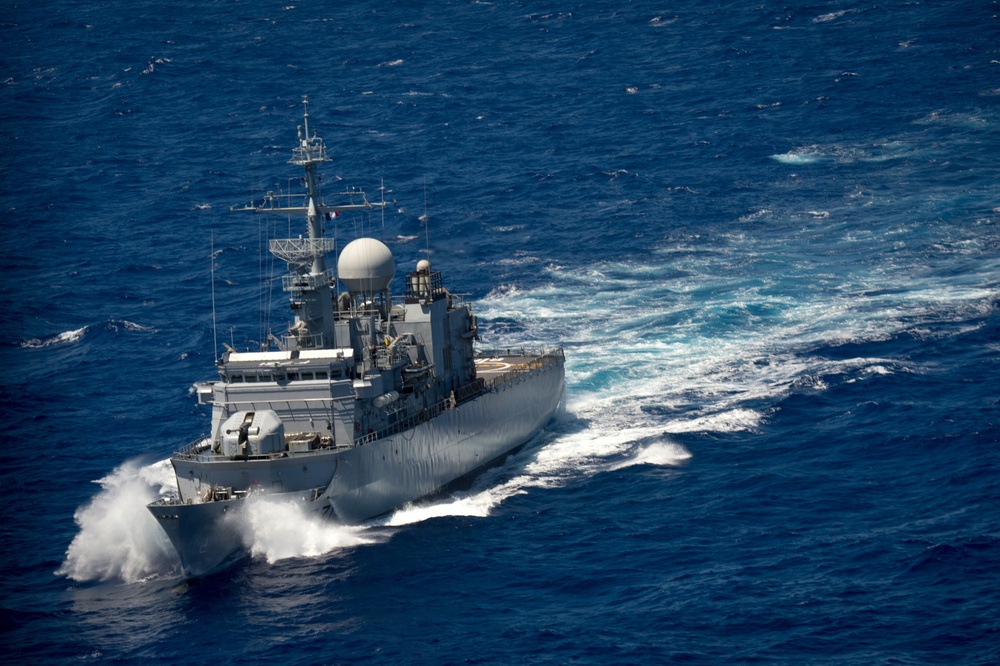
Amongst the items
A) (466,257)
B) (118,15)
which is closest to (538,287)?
(466,257)

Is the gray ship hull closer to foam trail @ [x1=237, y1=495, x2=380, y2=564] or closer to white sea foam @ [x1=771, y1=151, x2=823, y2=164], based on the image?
foam trail @ [x1=237, y1=495, x2=380, y2=564]

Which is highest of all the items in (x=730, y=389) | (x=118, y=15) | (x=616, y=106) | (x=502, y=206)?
(x=118, y=15)

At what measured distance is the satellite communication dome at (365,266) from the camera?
192 ft

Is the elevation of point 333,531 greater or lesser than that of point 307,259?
lesser

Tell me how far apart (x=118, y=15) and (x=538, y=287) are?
7265 cm

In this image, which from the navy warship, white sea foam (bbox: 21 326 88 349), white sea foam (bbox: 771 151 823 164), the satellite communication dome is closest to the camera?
the navy warship

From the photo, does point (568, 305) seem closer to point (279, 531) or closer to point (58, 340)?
point (58, 340)

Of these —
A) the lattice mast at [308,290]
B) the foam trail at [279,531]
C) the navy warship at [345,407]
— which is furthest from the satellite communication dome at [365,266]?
the foam trail at [279,531]

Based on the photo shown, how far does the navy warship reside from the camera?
1935 inches

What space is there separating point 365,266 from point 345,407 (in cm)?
872

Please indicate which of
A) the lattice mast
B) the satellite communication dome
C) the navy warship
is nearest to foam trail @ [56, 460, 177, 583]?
the navy warship

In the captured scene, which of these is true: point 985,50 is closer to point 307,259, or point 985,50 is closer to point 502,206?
point 502,206

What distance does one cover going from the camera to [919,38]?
115m

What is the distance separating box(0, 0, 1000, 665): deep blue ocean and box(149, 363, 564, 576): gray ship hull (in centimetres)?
88
